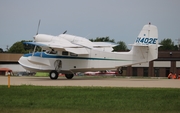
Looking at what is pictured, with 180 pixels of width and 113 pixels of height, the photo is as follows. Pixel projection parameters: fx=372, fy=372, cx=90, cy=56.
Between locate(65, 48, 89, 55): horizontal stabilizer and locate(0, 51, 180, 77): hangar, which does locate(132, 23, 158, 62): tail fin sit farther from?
locate(0, 51, 180, 77): hangar

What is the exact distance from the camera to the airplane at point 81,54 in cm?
3666

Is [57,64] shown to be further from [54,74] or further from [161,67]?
[161,67]

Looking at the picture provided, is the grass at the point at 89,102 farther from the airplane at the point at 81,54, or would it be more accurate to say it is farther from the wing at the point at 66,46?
the wing at the point at 66,46

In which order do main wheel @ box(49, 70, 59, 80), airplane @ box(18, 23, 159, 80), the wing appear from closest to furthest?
airplane @ box(18, 23, 159, 80), the wing, main wheel @ box(49, 70, 59, 80)

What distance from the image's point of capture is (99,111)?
14.6 m

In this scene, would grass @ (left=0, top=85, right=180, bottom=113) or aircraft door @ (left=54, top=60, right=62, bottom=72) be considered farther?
aircraft door @ (left=54, top=60, right=62, bottom=72)

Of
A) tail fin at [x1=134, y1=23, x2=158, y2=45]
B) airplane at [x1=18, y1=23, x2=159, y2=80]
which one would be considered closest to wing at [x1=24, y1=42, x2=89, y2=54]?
airplane at [x1=18, y1=23, x2=159, y2=80]

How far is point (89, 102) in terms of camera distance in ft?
56.2

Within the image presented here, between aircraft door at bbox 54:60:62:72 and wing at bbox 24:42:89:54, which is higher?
wing at bbox 24:42:89:54

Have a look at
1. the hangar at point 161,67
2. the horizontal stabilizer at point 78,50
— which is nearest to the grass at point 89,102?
the horizontal stabilizer at point 78,50

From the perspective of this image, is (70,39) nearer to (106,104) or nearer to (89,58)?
(89,58)

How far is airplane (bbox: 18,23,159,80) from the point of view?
36656 mm

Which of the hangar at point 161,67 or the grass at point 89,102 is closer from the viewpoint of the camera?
the grass at point 89,102

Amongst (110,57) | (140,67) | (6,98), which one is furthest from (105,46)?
(140,67)
